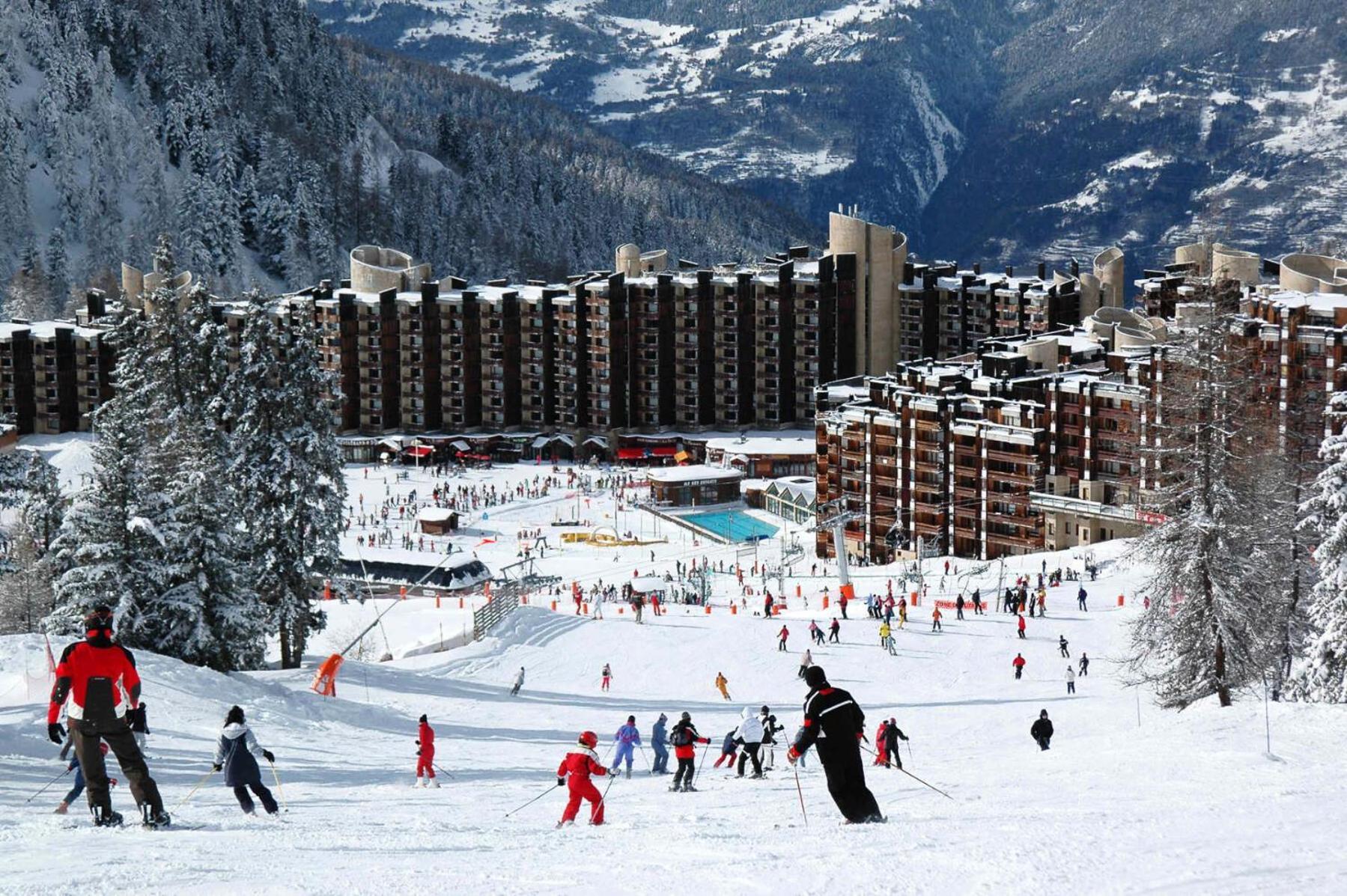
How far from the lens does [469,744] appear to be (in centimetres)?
3919

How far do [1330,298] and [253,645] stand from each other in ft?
200

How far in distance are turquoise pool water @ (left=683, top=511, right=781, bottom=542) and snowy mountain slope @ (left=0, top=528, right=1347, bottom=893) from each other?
46934 millimetres

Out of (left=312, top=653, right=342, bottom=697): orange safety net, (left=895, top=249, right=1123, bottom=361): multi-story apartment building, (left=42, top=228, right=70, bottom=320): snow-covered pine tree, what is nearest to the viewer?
(left=312, top=653, right=342, bottom=697): orange safety net

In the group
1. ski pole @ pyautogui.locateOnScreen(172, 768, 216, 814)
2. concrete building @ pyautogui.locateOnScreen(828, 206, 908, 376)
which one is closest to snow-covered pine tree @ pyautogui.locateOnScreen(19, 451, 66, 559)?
ski pole @ pyautogui.locateOnScreen(172, 768, 216, 814)

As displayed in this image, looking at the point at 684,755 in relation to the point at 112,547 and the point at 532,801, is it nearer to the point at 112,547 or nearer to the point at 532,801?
the point at 532,801

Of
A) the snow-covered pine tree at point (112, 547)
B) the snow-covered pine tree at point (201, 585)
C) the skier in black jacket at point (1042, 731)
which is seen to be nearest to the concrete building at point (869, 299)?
the snow-covered pine tree at point (201, 585)

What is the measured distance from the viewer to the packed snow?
69.3ft

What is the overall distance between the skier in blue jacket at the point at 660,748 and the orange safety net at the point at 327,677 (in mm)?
9602

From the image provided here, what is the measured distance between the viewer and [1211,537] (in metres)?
39.9

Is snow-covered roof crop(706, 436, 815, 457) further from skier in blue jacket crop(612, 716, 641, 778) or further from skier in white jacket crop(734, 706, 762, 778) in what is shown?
skier in blue jacket crop(612, 716, 641, 778)

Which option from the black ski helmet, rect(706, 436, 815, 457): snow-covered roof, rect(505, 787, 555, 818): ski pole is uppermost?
the black ski helmet

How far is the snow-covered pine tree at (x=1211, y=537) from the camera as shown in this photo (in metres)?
39.7

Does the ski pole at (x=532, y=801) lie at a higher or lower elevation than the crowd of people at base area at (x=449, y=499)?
higher

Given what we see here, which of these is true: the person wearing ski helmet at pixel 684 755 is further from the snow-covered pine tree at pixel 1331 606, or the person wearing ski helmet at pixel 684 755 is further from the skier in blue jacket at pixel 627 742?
the snow-covered pine tree at pixel 1331 606
